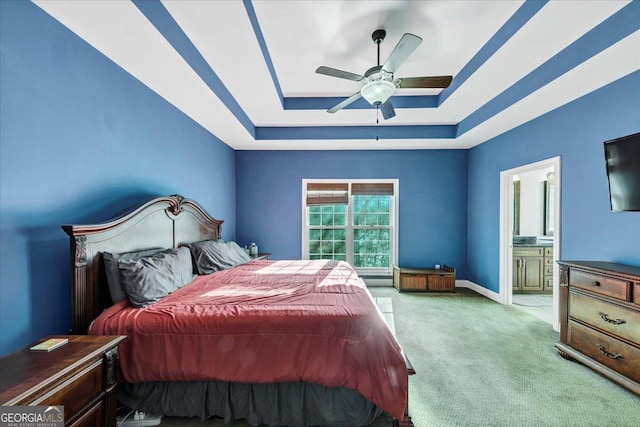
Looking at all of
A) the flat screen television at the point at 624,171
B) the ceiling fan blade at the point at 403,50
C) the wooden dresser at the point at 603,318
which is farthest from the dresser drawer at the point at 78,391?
the flat screen television at the point at 624,171

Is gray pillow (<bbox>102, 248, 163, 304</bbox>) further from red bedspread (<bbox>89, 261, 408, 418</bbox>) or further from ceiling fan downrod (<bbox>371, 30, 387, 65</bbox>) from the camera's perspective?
ceiling fan downrod (<bbox>371, 30, 387, 65</bbox>)

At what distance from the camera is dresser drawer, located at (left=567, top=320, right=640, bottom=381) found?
6.15ft

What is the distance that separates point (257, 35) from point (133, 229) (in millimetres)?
1882

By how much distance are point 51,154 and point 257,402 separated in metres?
2.03

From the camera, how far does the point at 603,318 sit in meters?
2.06

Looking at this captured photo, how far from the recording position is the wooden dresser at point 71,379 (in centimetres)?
95

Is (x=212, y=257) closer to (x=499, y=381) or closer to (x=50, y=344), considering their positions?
(x=50, y=344)

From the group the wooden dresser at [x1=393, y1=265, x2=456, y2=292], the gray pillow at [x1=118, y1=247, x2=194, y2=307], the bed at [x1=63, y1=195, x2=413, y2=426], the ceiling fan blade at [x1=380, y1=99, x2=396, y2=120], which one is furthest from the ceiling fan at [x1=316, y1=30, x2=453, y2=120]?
the wooden dresser at [x1=393, y1=265, x2=456, y2=292]

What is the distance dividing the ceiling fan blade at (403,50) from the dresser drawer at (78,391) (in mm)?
2570

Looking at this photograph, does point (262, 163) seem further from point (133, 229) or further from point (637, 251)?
point (637, 251)

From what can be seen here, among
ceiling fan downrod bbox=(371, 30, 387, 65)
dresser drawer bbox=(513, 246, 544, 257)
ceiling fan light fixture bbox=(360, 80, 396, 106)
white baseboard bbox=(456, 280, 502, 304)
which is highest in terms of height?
ceiling fan downrod bbox=(371, 30, 387, 65)

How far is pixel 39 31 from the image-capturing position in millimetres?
1524

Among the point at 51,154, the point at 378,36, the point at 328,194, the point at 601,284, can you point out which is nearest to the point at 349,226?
the point at 328,194

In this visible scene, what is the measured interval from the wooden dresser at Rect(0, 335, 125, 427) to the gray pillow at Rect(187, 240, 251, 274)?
4.69ft
